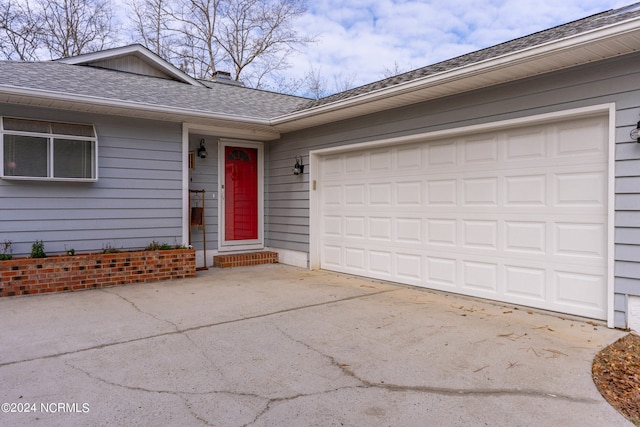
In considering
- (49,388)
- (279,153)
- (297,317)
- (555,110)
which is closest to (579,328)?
(555,110)

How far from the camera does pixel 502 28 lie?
12.8 m

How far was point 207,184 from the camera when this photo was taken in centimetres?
732

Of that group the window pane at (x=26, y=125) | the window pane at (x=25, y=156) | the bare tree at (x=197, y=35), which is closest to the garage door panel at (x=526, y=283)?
the window pane at (x=25, y=156)

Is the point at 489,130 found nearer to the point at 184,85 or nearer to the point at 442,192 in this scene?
the point at 442,192

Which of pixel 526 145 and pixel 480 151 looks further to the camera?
pixel 480 151

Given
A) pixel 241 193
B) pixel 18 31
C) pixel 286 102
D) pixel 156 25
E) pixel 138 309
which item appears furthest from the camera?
pixel 156 25

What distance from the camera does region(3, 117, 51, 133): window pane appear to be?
5262 millimetres

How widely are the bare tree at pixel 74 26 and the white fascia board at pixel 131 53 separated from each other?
7.59m

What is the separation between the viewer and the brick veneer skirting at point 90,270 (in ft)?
16.3

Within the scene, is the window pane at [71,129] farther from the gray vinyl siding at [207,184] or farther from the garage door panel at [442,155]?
the garage door panel at [442,155]

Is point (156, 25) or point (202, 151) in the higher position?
point (156, 25)

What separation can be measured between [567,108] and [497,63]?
816 millimetres

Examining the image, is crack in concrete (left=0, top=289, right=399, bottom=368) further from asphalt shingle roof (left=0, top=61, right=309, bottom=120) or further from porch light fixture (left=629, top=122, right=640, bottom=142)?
asphalt shingle roof (left=0, top=61, right=309, bottom=120)

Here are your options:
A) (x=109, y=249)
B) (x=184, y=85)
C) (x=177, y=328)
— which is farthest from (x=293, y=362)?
(x=184, y=85)
